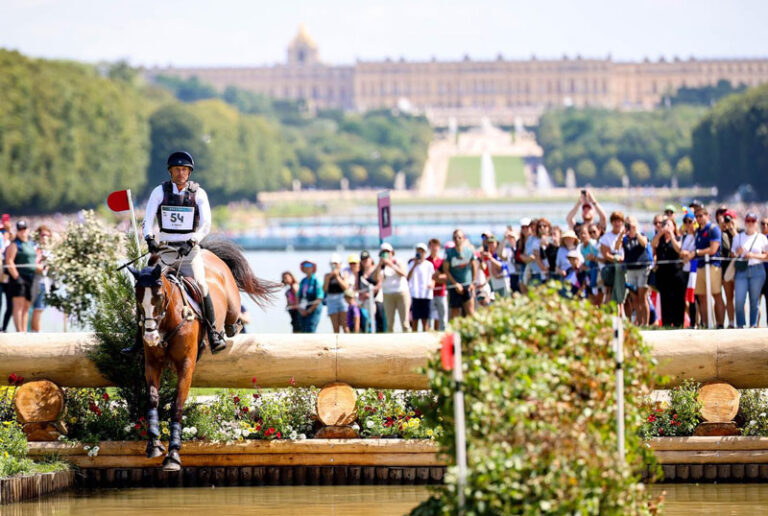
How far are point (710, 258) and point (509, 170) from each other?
117 metres

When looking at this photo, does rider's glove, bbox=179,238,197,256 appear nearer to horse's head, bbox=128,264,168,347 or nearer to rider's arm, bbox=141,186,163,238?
rider's arm, bbox=141,186,163,238

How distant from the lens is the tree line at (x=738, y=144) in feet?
297

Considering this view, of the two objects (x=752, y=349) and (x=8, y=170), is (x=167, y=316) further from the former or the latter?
(x=8, y=170)

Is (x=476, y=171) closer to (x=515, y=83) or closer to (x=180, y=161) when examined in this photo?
(x=515, y=83)

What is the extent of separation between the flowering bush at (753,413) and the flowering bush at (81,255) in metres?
7.63

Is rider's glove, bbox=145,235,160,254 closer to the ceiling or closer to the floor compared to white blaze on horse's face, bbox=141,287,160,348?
closer to the ceiling

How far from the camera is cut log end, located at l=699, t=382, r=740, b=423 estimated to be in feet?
33.1

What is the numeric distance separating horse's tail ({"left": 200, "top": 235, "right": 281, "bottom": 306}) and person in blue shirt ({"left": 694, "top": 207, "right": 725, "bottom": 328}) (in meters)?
5.22

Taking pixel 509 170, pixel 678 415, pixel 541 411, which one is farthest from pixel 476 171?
pixel 541 411

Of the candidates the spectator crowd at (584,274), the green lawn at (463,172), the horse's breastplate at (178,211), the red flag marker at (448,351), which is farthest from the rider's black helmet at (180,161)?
the green lawn at (463,172)

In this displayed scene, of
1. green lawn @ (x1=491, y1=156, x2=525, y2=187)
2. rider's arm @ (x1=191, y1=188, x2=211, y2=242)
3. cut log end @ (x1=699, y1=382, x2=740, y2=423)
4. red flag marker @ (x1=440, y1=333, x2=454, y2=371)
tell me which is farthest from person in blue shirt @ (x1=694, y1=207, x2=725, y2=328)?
green lawn @ (x1=491, y1=156, x2=525, y2=187)

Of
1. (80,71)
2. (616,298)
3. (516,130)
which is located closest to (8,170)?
(80,71)

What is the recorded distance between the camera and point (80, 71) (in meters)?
81.8

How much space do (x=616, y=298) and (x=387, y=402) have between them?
5.33 meters
